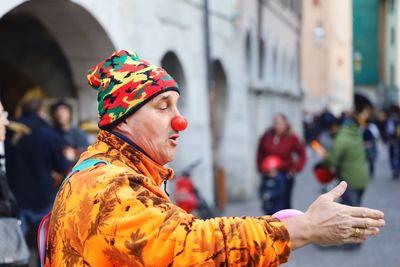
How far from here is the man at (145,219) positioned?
6.29 feet

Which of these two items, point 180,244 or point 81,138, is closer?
point 180,244

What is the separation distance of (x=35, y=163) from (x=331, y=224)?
A: 5.00 metres

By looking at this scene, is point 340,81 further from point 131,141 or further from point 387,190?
point 131,141

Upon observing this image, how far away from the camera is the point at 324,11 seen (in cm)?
4056

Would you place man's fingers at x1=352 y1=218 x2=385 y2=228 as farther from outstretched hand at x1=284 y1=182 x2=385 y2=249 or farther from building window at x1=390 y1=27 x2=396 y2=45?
building window at x1=390 y1=27 x2=396 y2=45

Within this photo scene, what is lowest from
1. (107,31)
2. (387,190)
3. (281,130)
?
(387,190)

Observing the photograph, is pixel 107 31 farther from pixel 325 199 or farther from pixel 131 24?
pixel 325 199

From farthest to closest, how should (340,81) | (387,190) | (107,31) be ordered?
(340,81), (387,190), (107,31)

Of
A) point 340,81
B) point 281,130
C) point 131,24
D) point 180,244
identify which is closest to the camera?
point 180,244

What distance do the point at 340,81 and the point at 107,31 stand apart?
1648 inches

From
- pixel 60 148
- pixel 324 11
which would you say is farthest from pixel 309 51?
pixel 60 148

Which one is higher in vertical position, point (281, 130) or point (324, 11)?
point (324, 11)

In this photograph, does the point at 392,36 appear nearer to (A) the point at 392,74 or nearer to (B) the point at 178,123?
(A) the point at 392,74

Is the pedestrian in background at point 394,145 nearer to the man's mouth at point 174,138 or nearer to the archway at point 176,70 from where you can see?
the archway at point 176,70
